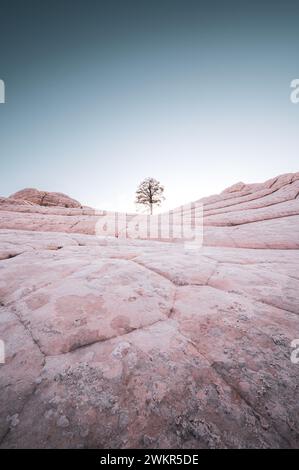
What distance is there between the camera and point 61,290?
6.72 ft

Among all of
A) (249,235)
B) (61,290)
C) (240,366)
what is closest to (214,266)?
(240,366)

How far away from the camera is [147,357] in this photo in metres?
1.29

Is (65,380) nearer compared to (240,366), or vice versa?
(65,380)

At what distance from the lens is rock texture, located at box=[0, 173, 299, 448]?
0.91 meters

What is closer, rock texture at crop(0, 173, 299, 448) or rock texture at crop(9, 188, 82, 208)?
rock texture at crop(0, 173, 299, 448)

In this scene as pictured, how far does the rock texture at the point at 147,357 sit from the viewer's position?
91 cm

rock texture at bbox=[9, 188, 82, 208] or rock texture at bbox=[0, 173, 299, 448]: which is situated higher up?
rock texture at bbox=[9, 188, 82, 208]

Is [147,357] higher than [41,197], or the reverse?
[41,197]

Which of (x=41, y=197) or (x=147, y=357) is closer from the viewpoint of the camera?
(x=147, y=357)

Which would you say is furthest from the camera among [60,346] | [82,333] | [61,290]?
[61,290]

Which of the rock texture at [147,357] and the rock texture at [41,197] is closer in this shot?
the rock texture at [147,357]
